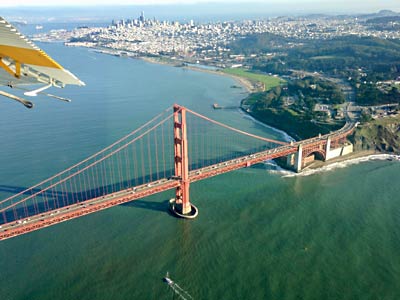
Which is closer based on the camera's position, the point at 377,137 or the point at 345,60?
the point at 377,137

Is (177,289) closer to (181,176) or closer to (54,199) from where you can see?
(181,176)

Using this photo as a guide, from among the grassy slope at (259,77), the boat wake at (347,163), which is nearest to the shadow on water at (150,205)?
the boat wake at (347,163)

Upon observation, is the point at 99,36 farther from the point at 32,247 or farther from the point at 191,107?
the point at 32,247

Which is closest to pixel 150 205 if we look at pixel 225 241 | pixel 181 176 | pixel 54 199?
pixel 181 176

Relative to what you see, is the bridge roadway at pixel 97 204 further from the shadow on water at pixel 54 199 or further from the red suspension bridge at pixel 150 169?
the shadow on water at pixel 54 199

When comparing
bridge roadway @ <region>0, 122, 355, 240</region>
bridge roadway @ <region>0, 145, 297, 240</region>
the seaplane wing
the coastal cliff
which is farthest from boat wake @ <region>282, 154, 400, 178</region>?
the seaplane wing

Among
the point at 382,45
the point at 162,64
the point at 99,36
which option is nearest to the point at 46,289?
the point at 162,64
